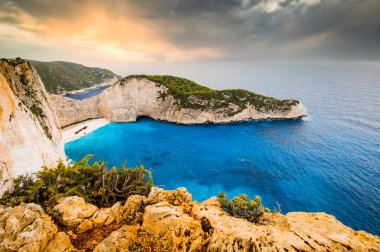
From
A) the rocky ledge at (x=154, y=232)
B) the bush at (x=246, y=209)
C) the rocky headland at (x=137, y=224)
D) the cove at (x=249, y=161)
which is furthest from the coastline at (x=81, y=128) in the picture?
the bush at (x=246, y=209)

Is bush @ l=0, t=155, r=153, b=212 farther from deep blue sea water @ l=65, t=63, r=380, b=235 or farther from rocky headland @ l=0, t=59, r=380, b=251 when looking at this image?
deep blue sea water @ l=65, t=63, r=380, b=235

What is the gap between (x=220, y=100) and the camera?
55.6m

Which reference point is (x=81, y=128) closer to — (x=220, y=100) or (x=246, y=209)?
(x=220, y=100)

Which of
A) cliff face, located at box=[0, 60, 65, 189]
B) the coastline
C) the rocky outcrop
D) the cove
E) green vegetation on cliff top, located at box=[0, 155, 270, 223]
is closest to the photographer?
the rocky outcrop

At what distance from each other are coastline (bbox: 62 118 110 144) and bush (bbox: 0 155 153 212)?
118ft

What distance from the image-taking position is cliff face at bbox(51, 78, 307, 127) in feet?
176

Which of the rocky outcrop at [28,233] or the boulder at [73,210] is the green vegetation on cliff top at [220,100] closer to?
the boulder at [73,210]

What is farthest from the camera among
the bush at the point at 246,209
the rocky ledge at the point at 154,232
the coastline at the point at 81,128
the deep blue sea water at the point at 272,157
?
the coastline at the point at 81,128

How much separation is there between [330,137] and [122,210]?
49467 mm

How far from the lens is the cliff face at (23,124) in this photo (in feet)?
44.7

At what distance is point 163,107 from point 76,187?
46376 millimetres

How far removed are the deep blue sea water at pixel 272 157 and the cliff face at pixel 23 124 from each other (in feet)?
47.9

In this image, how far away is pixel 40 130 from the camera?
57.9 feet

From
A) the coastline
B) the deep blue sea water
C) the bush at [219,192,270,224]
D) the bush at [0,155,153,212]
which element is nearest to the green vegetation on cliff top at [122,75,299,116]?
the deep blue sea water
